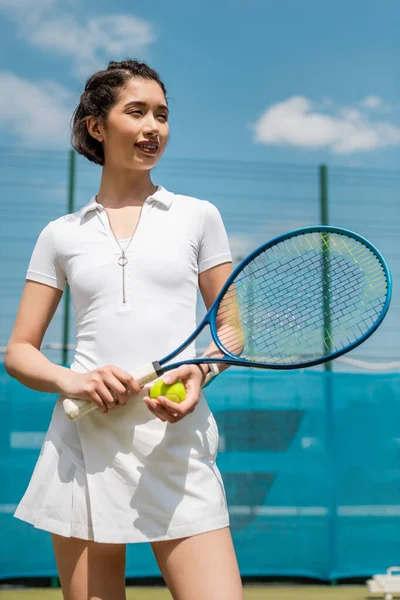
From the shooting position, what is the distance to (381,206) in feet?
18.4

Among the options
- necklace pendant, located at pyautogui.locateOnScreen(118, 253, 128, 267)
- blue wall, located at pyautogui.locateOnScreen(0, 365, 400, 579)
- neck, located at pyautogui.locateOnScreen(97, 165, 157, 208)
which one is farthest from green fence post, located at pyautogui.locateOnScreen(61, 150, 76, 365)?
necklace pendant, located at pyautogui.locateOnScreen(118, 253, 128, 267)

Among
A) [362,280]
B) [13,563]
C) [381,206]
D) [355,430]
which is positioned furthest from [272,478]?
[362,280]

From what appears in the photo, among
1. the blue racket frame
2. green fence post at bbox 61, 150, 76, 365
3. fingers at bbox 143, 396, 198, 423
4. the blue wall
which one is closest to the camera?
fingers at bbox 143, 396, 198, 423

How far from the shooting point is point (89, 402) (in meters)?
1.52

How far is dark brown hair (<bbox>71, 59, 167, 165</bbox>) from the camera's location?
5.73 feet

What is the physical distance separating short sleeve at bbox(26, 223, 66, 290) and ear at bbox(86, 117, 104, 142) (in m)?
0.25

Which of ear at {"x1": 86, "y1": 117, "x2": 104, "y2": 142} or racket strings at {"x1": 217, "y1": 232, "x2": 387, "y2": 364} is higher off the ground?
ear at {"x1": 86, "y1": 117, "x2": 104, "y2": 142}

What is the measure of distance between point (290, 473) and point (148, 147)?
12.2 ft

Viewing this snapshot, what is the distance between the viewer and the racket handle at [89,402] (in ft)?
4.95

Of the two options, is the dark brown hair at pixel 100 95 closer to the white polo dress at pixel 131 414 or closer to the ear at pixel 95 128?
the ear at pixel 95 128

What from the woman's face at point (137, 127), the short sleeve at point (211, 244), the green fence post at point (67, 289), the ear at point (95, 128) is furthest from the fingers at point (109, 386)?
the green fence post at point (67, 289)

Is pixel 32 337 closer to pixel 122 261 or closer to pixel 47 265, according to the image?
pixel 47 265

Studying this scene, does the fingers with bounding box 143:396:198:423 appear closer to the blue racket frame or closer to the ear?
the blue racket frame

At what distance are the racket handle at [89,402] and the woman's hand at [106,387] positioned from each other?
11mm
